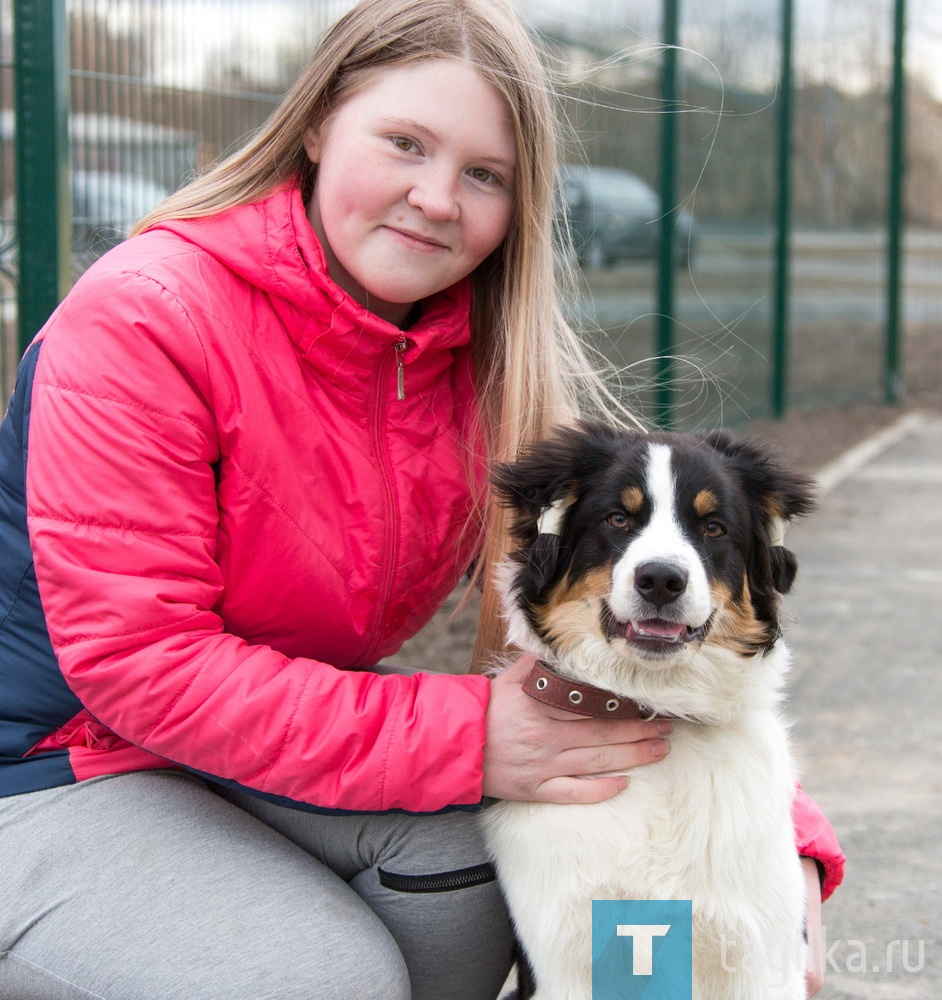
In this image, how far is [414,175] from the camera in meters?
2.38

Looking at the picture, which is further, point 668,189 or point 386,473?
point 668,189

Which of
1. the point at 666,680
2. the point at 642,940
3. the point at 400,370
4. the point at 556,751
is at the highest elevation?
the point at 400,370

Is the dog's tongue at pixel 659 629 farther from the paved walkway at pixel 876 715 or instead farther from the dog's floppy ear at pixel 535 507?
the paved walkway at pixel 876 715

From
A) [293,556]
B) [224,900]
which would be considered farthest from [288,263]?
[224,900]

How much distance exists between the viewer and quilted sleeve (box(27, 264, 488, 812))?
204cm

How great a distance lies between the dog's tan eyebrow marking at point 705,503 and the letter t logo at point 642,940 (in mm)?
708

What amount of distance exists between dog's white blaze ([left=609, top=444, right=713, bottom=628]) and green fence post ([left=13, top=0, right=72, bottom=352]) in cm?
230

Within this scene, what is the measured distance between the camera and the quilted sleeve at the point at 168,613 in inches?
80.2

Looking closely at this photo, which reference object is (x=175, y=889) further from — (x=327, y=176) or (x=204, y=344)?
(x=327, y=176)

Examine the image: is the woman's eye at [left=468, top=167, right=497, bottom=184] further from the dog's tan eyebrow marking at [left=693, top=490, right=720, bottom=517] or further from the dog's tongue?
the dog's tongue

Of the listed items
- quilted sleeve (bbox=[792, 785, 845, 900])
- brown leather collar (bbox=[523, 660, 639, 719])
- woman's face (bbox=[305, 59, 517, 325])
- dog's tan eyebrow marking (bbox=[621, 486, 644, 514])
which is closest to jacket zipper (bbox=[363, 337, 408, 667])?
woman's face (bbox=[305, 59, 517, 325])

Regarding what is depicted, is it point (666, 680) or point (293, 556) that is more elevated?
point (293, 556)

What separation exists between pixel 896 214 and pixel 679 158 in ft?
16.1

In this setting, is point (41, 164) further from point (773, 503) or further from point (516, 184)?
point (773, 503)
